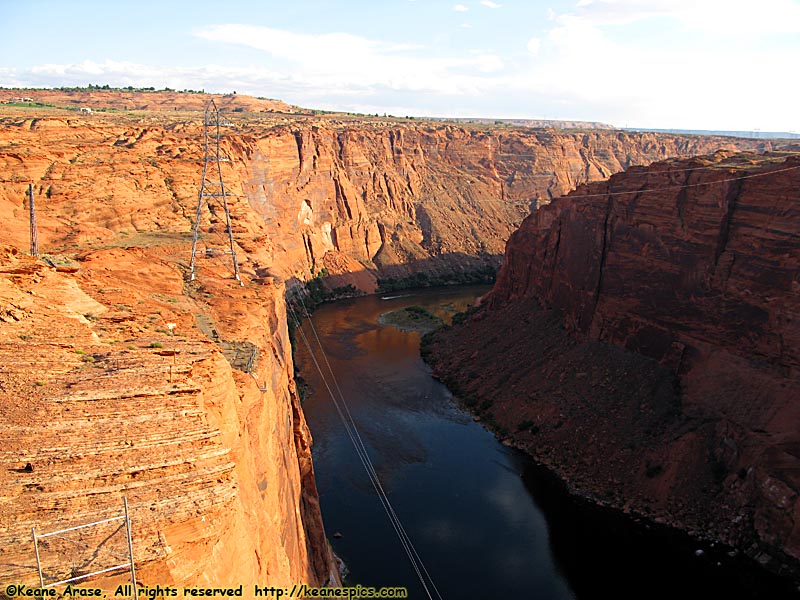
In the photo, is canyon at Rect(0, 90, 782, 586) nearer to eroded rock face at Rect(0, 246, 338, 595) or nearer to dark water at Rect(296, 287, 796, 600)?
eroded rock face at Rect(0, 246, 338, 595)

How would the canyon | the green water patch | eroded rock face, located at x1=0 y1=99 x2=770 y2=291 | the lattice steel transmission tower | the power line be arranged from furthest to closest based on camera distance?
the green water patch → eroded rock face, located at x1=0 y1=99 x2=770 y2=291 → the power line → the lattice steel transmission tower → the canyon

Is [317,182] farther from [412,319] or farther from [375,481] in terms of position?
[375,481]

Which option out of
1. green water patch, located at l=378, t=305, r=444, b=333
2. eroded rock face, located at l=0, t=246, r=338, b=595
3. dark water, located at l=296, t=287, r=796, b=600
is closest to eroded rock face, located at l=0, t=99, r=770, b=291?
green water patch, located at l=378, t=305, r=444, b=333

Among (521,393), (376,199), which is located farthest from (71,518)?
(376,199)

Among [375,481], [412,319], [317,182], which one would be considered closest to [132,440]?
[375,481]

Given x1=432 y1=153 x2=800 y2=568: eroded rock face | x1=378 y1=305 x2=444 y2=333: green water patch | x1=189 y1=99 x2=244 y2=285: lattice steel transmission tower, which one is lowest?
x1=378 y1=305 x2=444 y2=333: green water patch


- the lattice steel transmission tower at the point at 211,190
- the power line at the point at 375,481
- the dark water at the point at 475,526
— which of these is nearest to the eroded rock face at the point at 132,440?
the lattice steel transmission tower at the point at 211,190

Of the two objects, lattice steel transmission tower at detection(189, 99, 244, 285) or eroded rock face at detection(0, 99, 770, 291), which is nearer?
lattice steel transmission tower at detection(189, 99, 244, 285)
